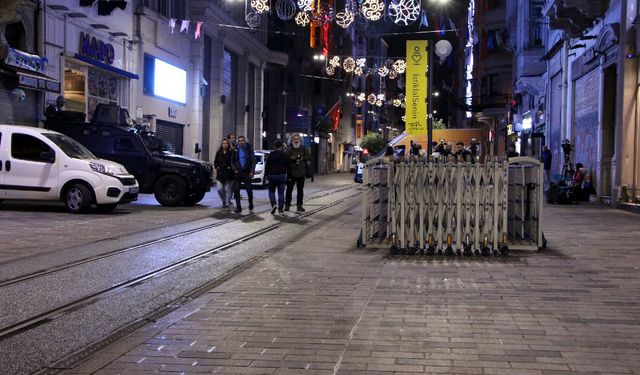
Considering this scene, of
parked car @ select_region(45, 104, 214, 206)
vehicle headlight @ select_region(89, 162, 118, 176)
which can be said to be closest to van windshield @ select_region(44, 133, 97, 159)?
vehicle headlight @ select_region(89, 162, 118, 176)

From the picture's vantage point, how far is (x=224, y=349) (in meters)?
4.70

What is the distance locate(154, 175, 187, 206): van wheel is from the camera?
679 inches

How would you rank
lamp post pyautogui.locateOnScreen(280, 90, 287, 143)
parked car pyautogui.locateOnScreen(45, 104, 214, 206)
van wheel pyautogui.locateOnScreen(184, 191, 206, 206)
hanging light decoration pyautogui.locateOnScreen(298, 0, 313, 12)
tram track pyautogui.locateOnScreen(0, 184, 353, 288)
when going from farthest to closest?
lamp post pyautogui.locateOnScreen(280, 90, 287, 143), hanging light decoration pyautogui.locateOnScreen(298, 0, 313, 12), van wheel pyautogui.locateOnScreen(184, 191, 206, 206), parked car pyautogui.locateOnScreen(45, 104, 214, 206), tram track pyautogui.locateOnScreen(0, 184, 353, 288)

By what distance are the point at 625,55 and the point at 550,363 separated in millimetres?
15725

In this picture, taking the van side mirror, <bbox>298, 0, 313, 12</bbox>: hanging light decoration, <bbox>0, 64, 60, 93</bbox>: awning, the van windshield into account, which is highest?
<bbox>298, 0, 313, 12</bbox>: hanging light decoration

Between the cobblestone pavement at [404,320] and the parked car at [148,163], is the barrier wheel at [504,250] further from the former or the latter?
the parked car at [148,163]

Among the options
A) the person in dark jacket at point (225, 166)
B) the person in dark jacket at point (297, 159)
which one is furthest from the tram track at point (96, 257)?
the person in dark jacket at point (297, 159)

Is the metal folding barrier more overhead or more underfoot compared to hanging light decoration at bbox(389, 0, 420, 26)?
more underfoot

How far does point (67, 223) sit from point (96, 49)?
11.3 meters

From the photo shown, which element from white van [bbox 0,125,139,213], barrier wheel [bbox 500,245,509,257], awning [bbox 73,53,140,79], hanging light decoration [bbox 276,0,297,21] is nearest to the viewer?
barrier wheel [bbox 500,245,509,257]

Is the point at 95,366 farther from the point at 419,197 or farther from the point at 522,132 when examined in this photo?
the point at 522,132

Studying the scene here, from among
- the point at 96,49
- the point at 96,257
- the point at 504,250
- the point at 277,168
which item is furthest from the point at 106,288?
the point at 96,49

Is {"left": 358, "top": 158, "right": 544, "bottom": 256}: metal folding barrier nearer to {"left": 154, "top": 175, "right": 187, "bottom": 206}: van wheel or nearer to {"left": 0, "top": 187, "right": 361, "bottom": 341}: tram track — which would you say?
{"left": 0, "top": 187, "right": 361, "bottom": 341}: tram track

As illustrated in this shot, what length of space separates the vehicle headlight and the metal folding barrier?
7290mm
